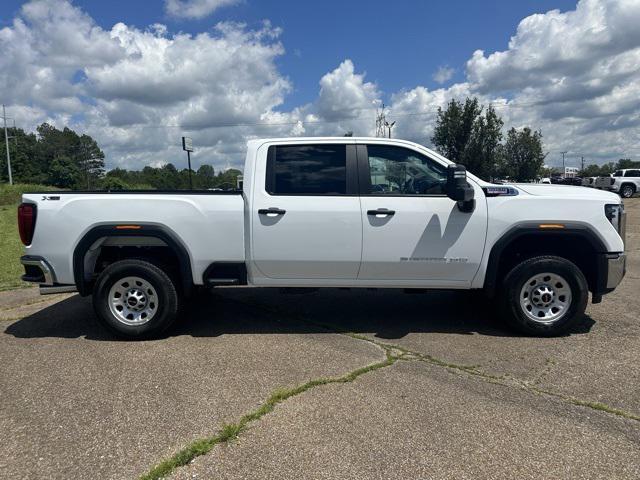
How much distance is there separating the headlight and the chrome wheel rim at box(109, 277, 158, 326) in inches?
182

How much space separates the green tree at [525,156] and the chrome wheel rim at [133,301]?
4412 cm

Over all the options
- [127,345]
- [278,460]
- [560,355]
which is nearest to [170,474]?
[278,460]

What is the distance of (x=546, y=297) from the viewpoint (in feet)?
16.1

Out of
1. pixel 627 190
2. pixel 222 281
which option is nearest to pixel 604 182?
pixel 627 190

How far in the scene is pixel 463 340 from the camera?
4895 mm

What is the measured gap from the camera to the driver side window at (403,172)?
15.9 ft

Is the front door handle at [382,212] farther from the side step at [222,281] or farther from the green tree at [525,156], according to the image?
the green tree at [525,156]

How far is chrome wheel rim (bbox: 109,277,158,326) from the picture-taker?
4.93 metres

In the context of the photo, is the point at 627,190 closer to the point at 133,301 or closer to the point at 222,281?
the point at 222,281

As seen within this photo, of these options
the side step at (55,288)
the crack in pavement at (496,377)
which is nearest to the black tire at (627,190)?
the crack in pavement at (496,377)

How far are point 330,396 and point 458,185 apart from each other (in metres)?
2.25

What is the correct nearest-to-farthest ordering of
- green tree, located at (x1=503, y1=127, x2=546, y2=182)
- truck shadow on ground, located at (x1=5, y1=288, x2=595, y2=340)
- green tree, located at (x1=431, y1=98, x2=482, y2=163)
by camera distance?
1. truck shadow on ground, located at (x1=5, y1=288, x2=595, y2=340)
2. green tree, located at (x1=431, y1=98, x2=482, y2=163)
3. green tree, located at (x1=503, y1=127, x2=546, y2=182)

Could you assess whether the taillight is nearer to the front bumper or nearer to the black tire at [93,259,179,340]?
the black tire at [93,259,179,340]

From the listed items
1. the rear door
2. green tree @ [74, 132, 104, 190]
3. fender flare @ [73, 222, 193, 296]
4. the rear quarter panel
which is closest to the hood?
the rear door
